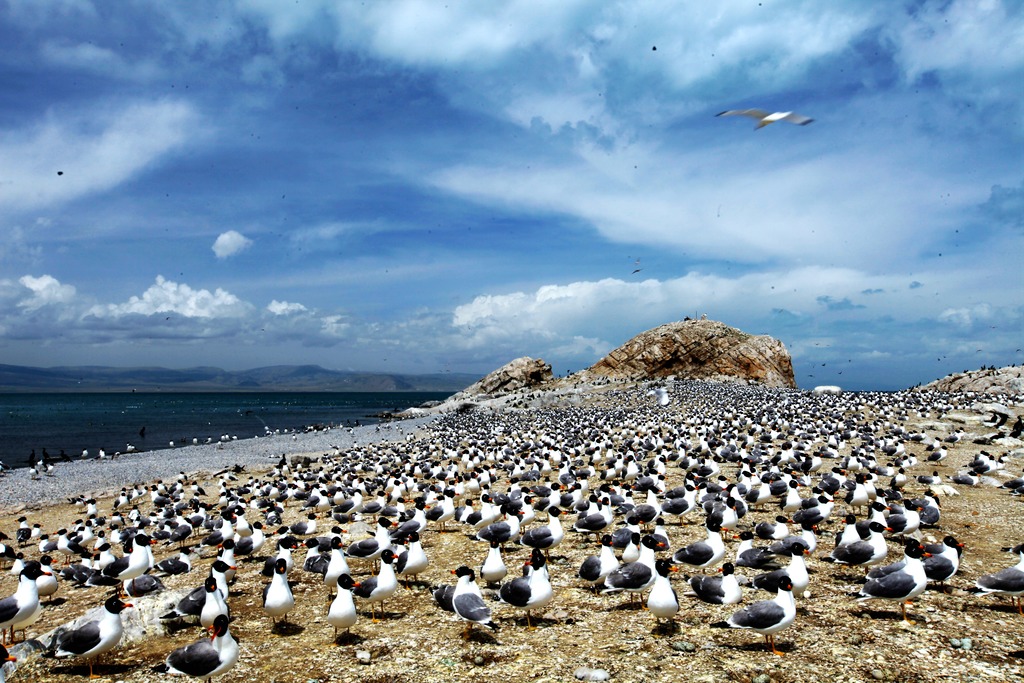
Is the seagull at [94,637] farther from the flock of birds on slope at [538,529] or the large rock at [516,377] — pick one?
the large rock at [516,377]

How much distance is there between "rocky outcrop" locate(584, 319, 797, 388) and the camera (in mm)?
86625

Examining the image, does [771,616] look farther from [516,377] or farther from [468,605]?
[516,377]

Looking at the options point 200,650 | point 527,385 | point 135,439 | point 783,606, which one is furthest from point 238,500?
point 527,385

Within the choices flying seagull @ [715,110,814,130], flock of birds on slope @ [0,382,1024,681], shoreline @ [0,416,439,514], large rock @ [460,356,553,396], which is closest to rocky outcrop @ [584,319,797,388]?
large rock @ [460,356,553,396]

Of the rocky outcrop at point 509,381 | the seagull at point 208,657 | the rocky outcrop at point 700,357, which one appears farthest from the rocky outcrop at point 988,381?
the seagull at point 208,657

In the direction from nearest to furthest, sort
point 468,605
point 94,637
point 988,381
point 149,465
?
point 94,637 < point 468,605 < point 149,465 < point 988,381

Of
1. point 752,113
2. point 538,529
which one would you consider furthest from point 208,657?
point 752,113

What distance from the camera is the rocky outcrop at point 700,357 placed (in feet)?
284

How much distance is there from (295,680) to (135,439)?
2785 inches

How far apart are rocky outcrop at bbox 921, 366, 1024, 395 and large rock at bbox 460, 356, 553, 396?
2003 inches

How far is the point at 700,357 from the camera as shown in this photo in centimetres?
8938

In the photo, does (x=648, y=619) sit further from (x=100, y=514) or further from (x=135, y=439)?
(x=135, y=439)

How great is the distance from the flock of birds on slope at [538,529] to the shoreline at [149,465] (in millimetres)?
5020

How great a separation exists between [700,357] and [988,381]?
1346 inches
